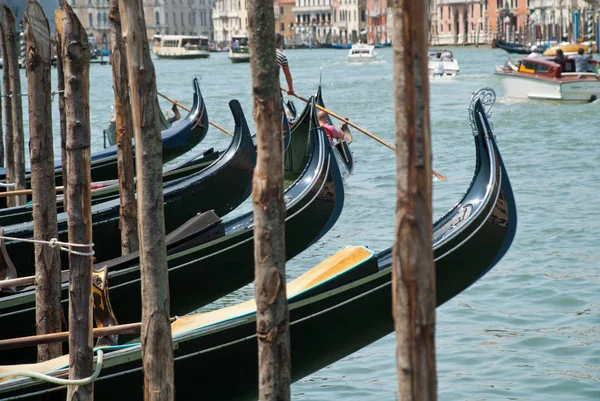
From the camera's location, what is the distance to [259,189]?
2406 mm

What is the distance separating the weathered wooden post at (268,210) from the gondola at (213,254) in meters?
1.34

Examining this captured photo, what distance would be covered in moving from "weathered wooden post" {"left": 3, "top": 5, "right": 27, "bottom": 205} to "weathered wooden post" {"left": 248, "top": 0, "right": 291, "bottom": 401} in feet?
10.7

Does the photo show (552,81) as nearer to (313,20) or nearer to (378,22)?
(378,22)

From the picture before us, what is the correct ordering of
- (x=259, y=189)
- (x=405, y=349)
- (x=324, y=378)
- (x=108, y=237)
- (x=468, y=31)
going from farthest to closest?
(x=468, y=31)
(x=108, y=237)
(x=324, y=378)
(x=259, y=189)
(x=405, y=349)

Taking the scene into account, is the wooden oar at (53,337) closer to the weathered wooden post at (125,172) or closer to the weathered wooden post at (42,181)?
the weathered wooden post at (42,181)

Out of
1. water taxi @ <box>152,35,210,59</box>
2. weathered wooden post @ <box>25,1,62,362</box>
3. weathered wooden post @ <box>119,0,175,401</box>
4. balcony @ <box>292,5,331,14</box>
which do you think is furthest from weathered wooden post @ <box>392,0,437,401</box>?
balcony @ <box>292,5,331,14</box>

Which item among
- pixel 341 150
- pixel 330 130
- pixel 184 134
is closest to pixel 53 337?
pixel 184 134

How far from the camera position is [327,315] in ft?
Result: 10.9

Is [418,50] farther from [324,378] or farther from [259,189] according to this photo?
[324,378]

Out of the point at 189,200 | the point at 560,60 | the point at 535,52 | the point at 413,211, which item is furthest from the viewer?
the point at 535,52

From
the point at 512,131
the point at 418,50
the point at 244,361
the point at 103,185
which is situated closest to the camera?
the point at 418,50

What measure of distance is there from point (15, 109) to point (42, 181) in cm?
235

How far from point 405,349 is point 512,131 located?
11.1 m

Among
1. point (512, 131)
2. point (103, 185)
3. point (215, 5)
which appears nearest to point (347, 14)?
point (215, 5)
